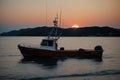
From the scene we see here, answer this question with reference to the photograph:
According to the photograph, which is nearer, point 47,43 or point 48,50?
point 47,43

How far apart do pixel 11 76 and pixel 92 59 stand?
15.8 metres

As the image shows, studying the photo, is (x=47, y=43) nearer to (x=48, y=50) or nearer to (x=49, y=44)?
(x=49, y=44)

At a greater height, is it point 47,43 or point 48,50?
point 47,43

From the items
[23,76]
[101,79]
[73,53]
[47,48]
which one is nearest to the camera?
[101,79]

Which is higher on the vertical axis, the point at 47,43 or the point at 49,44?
the point at 47,43

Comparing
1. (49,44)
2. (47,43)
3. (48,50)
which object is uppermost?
(47,43)

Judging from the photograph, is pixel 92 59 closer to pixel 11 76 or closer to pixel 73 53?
pixel 73 53

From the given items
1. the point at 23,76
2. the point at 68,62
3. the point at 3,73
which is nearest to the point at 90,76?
the point at 23,76

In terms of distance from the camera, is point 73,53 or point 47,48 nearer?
point 47,48

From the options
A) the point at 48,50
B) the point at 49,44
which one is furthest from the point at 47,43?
the point at 48,50

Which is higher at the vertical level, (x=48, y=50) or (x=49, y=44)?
(x=49, y=44)

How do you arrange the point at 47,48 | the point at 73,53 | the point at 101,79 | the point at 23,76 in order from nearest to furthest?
the point at 101,79
the point at 23,76
the point at 47,48
the point at 73,53

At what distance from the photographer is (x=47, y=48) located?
34000 mm

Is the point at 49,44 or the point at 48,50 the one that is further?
the point at 48,50
